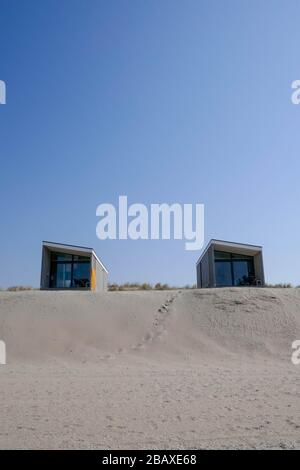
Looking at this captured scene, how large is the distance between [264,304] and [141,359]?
7389 mm

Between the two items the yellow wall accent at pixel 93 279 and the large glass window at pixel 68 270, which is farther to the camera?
the large glass window at pixel 68 270

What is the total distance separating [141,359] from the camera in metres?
13.4

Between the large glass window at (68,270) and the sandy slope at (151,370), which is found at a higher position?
the large glass window at (68,270)

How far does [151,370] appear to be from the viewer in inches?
451

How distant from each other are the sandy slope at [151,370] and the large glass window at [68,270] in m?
6.37

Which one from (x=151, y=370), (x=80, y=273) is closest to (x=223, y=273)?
(x=80, y=273)

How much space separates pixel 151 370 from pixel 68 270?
16268 mm

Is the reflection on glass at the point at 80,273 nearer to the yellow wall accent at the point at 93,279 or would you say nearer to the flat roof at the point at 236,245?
the yellow wall accent at the point at 93,279

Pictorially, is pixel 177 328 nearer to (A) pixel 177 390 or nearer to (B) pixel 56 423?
(A) pixel 177 390

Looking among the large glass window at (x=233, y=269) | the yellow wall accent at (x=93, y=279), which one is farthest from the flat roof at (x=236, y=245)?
the yellow wall accent at (x=93, y=279)

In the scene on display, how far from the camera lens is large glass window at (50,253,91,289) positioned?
87.0 feet

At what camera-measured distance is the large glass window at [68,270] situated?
87.0ft

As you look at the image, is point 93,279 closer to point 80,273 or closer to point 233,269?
point 80,273
